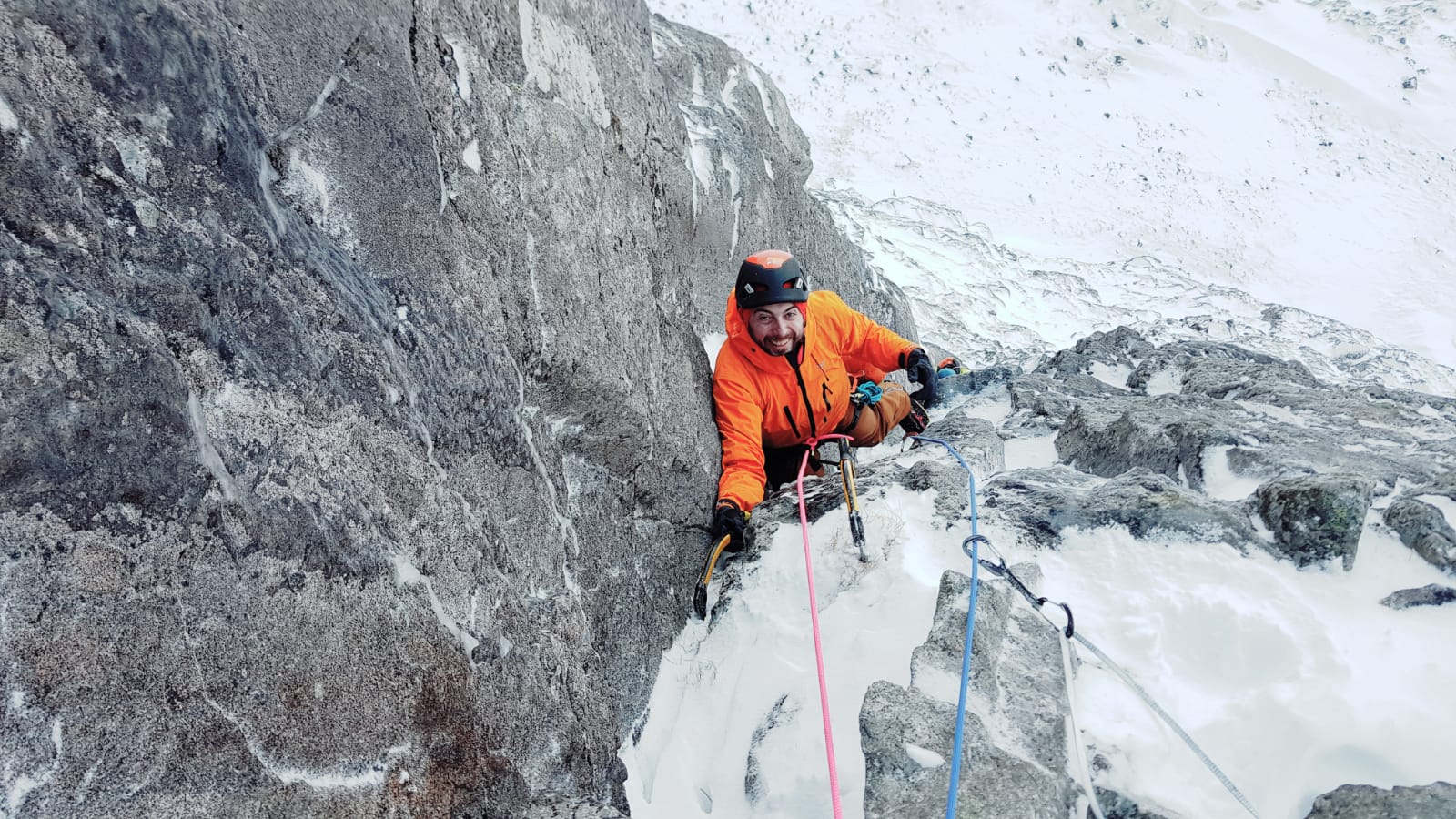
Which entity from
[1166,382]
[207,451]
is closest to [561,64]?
[207,451]

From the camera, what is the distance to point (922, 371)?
5457 mm

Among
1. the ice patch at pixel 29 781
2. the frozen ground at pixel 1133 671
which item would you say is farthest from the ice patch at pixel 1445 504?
the ice patch at pixel 29 781

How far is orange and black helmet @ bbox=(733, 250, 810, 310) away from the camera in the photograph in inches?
162

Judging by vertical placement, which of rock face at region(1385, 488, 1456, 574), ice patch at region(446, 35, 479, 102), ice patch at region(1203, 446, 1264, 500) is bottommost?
ice patch at region(1203, 446, 1264, 500)

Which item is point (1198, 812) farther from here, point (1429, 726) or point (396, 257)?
point (396, 257)

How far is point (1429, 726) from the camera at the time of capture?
86.5 inches

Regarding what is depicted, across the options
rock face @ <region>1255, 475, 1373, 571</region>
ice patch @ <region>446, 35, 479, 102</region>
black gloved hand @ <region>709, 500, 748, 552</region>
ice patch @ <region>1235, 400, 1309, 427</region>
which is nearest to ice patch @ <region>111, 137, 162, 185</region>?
ice patch @ <region>446, 35, 479, 102</region>

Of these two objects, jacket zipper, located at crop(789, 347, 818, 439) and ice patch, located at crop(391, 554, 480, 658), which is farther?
jacket zipper, located at crop(789, 347, 818, 439)

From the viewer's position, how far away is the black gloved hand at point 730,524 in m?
3.74

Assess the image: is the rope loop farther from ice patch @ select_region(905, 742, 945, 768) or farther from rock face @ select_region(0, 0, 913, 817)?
rock face @ select_region(0, 0, 913, 817)

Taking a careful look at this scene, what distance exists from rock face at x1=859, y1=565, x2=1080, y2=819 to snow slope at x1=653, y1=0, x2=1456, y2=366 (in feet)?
57.9

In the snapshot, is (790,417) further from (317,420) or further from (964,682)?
(317,420)

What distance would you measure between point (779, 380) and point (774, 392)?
0.08 m

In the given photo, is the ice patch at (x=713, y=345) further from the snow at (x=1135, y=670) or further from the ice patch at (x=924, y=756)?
the ice patch at (x=924, y=756)
